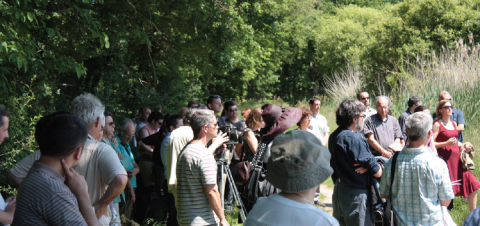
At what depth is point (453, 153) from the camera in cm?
589

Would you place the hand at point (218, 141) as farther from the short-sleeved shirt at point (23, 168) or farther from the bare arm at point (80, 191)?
the bare arm at point (80, 191)

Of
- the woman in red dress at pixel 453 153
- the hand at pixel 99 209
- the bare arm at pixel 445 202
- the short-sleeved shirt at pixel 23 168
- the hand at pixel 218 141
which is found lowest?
the woman in red dress at pixel 453 153

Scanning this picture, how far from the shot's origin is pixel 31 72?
20.5ft

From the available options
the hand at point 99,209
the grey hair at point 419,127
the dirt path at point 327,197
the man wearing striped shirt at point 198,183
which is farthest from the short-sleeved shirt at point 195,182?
the dirt path at point 327,197

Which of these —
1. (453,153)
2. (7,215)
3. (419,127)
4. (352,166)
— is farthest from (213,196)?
(453,153)

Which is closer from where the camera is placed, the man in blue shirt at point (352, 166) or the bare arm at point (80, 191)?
the bare arm at point (80, 191)

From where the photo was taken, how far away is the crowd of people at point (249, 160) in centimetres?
190

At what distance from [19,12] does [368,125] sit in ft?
15.7

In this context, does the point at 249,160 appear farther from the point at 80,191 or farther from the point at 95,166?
the point at 80,191

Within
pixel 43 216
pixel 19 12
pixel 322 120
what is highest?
pixel 19 12

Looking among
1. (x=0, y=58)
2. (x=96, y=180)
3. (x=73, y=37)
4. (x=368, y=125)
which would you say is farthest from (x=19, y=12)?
(x=368, y=125)

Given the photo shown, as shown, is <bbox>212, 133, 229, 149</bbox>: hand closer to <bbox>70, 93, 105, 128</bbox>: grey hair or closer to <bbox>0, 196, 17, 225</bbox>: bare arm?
<bbox>70, 93, 105, 128</bbox>: grey hair

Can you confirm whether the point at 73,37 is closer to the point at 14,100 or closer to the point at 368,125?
the point at 14,100

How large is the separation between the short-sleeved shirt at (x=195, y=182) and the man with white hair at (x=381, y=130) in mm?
2995
